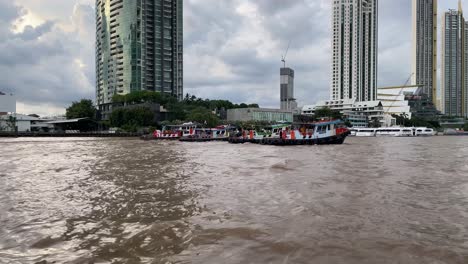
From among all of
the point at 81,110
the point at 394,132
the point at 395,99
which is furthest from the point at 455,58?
the point at 81,110

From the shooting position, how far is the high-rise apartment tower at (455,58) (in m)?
151

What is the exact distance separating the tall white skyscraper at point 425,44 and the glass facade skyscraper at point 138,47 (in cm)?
9651

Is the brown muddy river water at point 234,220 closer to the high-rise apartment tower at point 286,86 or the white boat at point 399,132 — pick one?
the white boat at point 399,132

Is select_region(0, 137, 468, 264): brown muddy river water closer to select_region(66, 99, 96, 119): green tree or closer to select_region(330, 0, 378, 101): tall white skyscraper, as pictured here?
select_region(66, 99, 96, 119): green tree

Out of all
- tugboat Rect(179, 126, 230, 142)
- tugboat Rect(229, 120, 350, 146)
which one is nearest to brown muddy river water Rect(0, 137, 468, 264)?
tugboat Rect(229, 120, 350, 146)

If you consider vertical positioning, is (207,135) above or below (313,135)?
below

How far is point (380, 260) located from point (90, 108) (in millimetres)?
101043

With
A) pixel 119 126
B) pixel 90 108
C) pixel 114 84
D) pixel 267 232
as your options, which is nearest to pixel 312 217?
pixel 267 232

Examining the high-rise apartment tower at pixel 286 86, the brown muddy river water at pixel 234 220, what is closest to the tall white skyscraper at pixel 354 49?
the high-rise apartment tower at pixel 286 86

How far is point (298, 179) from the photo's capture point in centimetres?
1354

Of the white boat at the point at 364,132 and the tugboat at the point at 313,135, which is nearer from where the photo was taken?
the tugboat at the point at 313,135

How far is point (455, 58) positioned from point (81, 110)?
148355mm

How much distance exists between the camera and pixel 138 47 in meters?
110

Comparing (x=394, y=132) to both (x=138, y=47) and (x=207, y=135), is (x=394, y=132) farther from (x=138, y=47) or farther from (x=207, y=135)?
(x=138, y=47)
